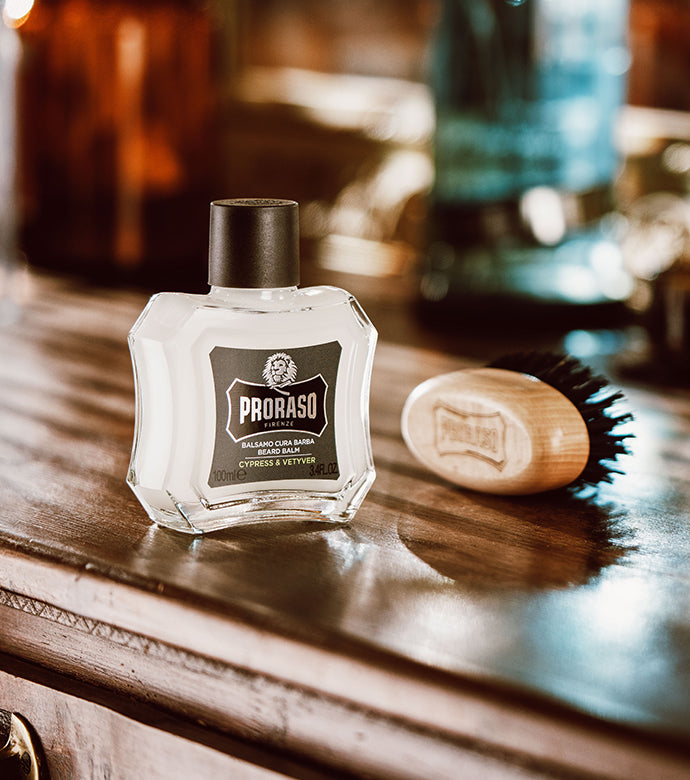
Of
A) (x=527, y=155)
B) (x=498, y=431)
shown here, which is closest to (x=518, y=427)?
(x=498, y=431)

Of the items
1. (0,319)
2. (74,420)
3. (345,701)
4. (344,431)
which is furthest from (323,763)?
(0,319)

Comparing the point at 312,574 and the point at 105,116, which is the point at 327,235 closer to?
the point at 105,116

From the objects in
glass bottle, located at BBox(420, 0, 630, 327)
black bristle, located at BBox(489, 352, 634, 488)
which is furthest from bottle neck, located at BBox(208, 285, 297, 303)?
glass bottle, located at BBox(420, 0, 630, 327)

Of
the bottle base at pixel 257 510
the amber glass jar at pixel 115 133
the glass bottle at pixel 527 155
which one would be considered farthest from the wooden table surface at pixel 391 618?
the amber glass jar at pixel 115 133

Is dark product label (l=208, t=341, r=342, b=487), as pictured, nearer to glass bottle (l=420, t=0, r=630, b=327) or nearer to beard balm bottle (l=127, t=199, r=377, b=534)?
beard balm bottle (l=127, t=199, r=377, b=534)

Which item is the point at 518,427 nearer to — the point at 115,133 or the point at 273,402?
the point at 273,402

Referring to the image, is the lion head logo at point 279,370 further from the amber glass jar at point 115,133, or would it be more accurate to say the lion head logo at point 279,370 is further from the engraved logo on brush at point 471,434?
the amber glass jar at point 115,133
